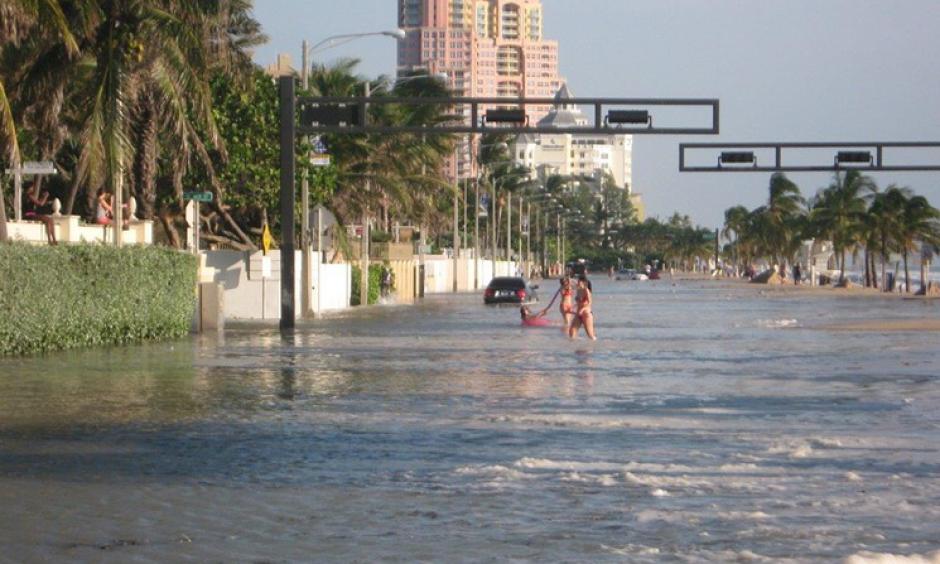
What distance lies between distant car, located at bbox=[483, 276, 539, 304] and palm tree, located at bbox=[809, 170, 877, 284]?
60460mm

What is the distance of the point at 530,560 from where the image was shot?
10164 mm

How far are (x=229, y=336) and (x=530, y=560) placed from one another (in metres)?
30.9

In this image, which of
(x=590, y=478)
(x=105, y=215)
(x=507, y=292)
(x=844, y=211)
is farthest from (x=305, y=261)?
(x=844, y=211)

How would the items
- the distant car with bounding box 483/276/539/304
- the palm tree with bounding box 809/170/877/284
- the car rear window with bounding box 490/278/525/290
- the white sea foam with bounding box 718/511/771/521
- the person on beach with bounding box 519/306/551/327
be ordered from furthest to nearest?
the palm tree with bounding box 809/170/877/284, the car rear window with bounding box 490/278/525/290, the distant car with bounding box 483/276/539/304, the person on beach with bounding box 519/306/551/327, the white sea foam with bounding box 718/511/771/521

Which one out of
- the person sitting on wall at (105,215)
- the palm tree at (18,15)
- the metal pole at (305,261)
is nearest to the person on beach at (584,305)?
the person sitting on wall at (105,215)

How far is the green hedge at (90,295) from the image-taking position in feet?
96.3

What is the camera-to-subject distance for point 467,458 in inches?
603

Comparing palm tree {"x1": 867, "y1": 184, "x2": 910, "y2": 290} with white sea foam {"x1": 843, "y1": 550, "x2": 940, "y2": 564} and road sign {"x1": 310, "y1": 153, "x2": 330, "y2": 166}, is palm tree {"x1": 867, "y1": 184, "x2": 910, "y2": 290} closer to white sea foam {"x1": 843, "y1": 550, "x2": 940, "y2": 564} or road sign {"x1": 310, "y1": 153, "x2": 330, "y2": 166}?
road sign {"x1": 310, "y1": 153, "x2": 330, "y2": 166}

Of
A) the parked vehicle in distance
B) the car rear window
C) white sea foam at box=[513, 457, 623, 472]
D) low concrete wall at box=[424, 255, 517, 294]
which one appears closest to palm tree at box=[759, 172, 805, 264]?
the parked vehicle in distance

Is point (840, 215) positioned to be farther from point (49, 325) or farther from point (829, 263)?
point (49, 325)

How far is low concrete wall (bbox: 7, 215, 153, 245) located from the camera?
36.9 meters

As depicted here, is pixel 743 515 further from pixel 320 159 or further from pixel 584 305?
pixel 320 159

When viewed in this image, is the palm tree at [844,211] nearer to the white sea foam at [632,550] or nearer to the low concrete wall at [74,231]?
the low concrete wall at [74,231]

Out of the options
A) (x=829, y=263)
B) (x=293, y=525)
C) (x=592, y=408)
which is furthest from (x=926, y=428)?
(x=829, y=263)
